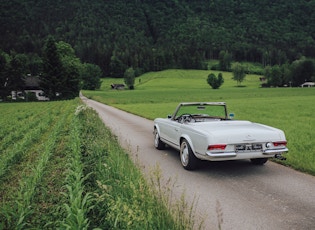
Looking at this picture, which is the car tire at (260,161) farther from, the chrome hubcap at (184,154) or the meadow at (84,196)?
the meadow at (84,196)

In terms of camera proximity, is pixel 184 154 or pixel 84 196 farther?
pixel 184 154

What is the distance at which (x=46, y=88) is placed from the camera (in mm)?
54031

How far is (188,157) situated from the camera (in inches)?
251

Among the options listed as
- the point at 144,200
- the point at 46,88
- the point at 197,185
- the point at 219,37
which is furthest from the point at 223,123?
the point at 219,37

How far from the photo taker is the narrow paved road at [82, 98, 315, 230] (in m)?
3.89

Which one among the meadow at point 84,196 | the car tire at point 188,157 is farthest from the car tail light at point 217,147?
the meadow at point 84,196

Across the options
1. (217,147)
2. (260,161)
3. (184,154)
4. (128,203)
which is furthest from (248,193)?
(128,203)

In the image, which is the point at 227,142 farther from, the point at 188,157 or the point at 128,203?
the point at 128,203

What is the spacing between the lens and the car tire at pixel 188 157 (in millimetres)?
6309

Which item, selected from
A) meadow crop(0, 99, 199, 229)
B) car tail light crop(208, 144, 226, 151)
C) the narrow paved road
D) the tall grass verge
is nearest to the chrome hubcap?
the narrow paved road

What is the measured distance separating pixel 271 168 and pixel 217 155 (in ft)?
6.42

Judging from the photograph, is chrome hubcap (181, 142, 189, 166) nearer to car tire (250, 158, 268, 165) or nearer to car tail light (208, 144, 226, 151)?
car tail light (208, 144, 226, 151)

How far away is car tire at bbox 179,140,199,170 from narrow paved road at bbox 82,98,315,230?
0.15m

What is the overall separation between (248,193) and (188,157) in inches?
69.2
